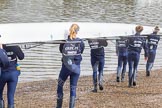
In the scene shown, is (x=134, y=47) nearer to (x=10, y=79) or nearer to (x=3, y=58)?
(x=10, y=79)

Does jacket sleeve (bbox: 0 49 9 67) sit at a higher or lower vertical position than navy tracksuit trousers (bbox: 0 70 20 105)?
higher

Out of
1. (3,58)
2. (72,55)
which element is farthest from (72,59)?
(3,58)

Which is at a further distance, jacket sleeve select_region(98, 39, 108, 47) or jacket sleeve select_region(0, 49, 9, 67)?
jacket sleeve select_region(98, 39, 108, 47)

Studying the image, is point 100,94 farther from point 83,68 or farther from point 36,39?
point 83,68

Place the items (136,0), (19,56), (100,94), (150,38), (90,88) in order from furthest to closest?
(136,0), (150,38), (90,88), (100,94), (19,56)

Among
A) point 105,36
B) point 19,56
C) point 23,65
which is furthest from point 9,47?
point 23,65

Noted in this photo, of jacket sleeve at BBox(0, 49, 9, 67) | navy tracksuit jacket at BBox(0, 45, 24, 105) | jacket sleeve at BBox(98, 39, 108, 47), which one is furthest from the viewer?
jacket sleeve at BBox(98, 39, 108, 47)

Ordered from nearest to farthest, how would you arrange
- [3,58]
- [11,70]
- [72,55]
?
[3,58]
[11,70]
[72,55]

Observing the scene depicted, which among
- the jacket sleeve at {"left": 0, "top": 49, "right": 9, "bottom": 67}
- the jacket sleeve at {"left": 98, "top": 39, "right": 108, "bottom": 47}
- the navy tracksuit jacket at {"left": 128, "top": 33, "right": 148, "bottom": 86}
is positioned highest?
the jacket sleeve at {"left": 0, "top": 49, "right": 9, "bottom": 67}

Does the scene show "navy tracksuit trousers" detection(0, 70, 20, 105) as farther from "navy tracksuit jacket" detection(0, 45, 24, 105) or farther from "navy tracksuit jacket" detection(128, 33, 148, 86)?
"navy tracksuit jacket" detection(128, 33, 148, 86)

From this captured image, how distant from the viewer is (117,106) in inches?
369

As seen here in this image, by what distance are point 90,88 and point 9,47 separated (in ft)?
14.2

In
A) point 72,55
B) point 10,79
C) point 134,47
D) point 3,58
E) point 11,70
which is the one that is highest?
point 3,58

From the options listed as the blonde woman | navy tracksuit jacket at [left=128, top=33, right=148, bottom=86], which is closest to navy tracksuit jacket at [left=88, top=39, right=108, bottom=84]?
navy tracksuit jacket at [left=128, top=33, right=148, bottom=86]
